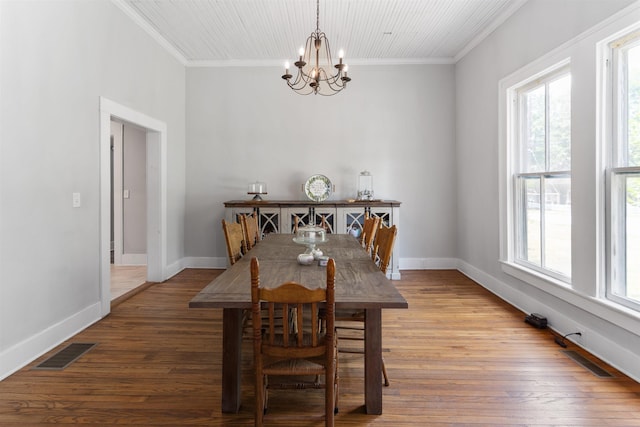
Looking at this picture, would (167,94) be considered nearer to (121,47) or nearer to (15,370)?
(121,47)

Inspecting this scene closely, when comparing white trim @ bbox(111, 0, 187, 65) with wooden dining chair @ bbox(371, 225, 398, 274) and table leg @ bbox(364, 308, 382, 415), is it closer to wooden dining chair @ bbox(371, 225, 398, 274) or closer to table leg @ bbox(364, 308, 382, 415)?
wooden dining chair @ bbox(371, 225, 398, 274)

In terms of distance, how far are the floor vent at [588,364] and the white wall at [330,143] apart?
2.72 meters

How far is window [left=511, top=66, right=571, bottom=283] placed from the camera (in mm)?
3004

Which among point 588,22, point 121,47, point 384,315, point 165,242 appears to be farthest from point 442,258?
point 121,47

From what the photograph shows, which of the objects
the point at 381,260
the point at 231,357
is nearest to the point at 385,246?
the point at 381,260

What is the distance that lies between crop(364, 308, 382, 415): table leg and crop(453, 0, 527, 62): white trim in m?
3.47

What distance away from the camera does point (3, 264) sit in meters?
2.26

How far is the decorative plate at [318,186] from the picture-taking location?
514 cm

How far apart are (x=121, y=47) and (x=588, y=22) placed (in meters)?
4.17

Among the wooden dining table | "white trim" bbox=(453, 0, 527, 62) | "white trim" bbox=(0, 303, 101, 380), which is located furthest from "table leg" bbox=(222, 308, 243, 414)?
"white trim" bbox=(453, 0, 527, 62)

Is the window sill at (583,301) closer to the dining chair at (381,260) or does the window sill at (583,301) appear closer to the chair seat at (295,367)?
the dining chair at (381,260)

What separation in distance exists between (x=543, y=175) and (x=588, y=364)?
5.52 ft

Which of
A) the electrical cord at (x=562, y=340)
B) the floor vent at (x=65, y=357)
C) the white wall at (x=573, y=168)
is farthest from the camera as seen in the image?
the electrical cord at (x=562, y=340)

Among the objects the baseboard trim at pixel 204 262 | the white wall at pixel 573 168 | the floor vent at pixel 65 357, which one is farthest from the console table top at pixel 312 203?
the floor vent at pixel 65 357
